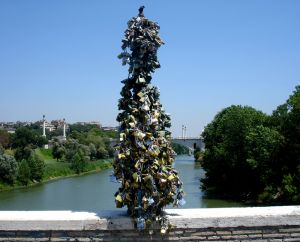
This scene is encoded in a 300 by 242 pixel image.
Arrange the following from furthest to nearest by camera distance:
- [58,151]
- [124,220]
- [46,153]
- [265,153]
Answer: [46,153] → [58,151] → [265,153] → [124,220]

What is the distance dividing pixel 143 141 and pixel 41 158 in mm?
47883

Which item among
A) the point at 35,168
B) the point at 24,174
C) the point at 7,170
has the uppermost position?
the point at 7,170

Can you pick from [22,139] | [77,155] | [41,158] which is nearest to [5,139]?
[22,139]

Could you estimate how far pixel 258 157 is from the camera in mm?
29203

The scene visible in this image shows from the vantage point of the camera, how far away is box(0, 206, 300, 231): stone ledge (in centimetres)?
553

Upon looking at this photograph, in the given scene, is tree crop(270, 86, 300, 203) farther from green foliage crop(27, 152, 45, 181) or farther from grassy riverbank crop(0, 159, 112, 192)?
green foliage crop(27, 152, 45, 181)

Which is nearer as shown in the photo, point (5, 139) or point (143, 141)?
point (143, 141)

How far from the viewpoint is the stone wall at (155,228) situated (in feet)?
18.2

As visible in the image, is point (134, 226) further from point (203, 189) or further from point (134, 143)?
point (203, 189)

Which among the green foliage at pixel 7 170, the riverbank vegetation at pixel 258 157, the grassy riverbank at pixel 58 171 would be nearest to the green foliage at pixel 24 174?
the grassy riverbank at pixel 58 171

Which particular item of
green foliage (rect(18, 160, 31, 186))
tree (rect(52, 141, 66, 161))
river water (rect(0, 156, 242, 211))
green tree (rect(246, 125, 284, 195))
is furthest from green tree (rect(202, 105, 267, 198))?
tree (rect(52, 141, 66, 161))

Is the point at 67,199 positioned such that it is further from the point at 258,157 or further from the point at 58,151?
the point at 58,151

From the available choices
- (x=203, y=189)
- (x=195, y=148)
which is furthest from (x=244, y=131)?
(x=195, y=148)

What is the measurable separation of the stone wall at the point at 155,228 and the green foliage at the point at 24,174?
40378 mm
